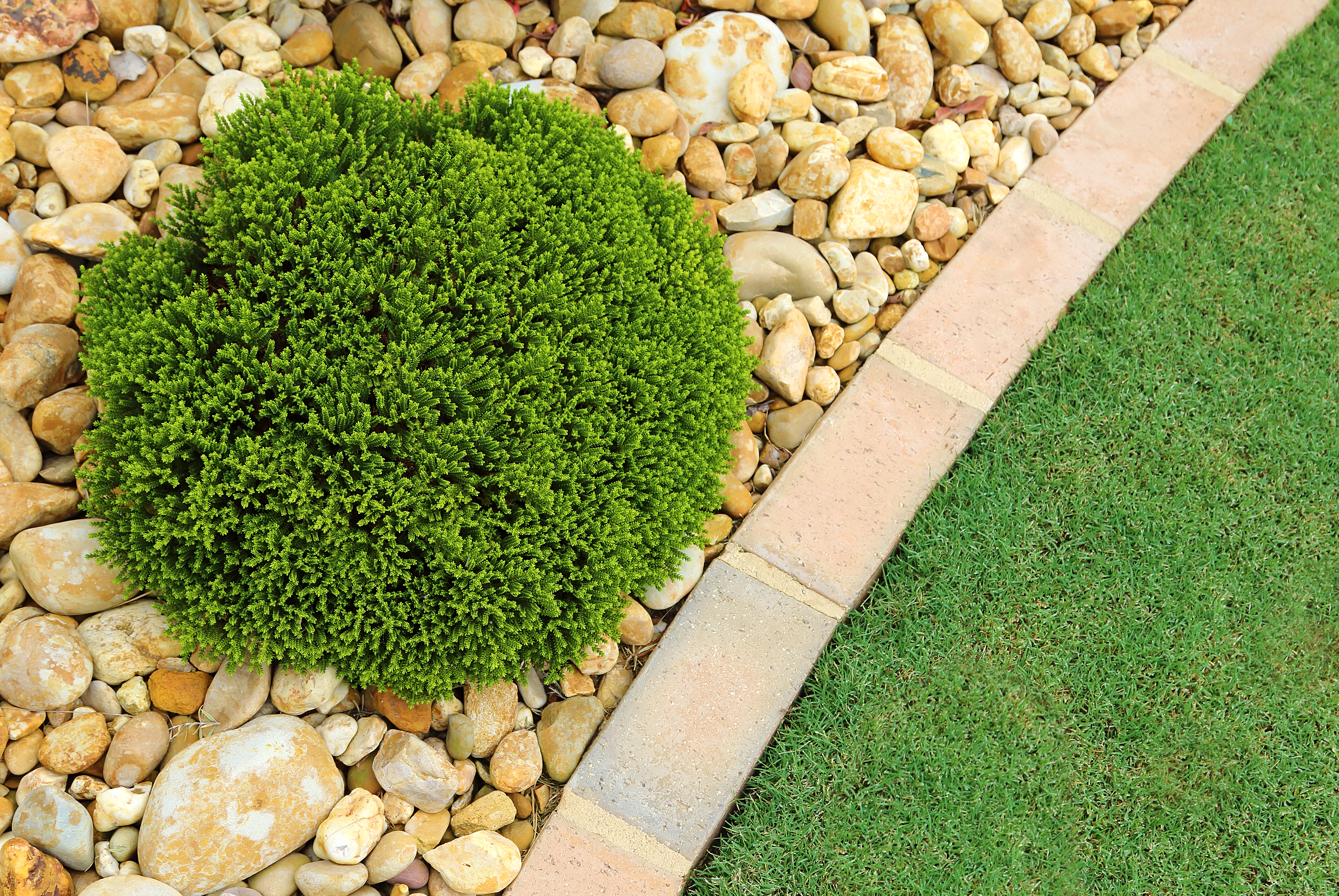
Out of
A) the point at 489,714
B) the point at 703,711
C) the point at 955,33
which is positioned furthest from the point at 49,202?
the point at 955,33

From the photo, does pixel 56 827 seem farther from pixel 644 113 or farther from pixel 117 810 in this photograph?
pixel 644 113

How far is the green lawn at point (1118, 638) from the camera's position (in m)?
3.11

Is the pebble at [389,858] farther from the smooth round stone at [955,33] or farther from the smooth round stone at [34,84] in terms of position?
the smooth round stone at [955,33]

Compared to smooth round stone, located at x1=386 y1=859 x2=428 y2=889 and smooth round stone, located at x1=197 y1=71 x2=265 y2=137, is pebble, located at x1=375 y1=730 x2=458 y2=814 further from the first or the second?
smooth round stone, located at x1=197 y1=71 x2=265 y2=137

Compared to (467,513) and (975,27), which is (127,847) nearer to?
(467,513)

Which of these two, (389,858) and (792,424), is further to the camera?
(792,424)

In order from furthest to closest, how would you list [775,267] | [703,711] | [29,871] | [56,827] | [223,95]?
[775,267]
[223,95]
[703,711]
[56,827]
[29,871]

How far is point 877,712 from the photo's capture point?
3266 mm

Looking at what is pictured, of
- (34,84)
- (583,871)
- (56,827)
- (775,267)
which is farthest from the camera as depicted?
(775,267)

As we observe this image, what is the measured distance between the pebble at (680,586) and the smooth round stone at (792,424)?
2.05 ft

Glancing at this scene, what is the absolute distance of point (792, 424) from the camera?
3770 millimetres

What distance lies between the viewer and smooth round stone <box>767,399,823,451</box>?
3.77m

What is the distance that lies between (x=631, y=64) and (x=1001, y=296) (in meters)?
1.90

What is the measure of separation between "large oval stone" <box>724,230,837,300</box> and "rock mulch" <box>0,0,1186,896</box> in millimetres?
12
